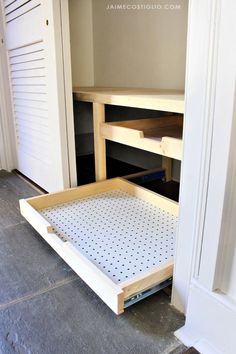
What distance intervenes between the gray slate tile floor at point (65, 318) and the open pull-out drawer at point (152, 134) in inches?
17.7

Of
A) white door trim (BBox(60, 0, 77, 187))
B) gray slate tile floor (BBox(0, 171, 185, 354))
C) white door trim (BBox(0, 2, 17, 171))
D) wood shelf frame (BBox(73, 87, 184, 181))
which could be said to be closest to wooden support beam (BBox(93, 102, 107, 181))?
wood shelf frame (BBox(73, 87, 184, 181))

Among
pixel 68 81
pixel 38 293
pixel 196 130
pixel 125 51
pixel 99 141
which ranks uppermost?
pixel 125 51

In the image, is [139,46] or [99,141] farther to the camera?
[139,46]

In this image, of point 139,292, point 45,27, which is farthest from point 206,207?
point 45,27

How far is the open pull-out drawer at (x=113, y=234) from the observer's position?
2.50 ft

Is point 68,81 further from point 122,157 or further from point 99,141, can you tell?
point 122,157

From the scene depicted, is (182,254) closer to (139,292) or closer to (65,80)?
(139,292)

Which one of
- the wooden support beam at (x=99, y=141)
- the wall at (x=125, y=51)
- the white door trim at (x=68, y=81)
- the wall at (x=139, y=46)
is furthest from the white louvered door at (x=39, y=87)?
the wall at (x=139, y=46)

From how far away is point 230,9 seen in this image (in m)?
0.51

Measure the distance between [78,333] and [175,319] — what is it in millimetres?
242

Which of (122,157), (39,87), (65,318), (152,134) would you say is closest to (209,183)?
(65,318)

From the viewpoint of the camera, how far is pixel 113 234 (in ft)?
3.43

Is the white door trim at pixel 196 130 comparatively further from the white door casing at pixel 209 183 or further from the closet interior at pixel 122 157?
the closet interior at pixel 122 157

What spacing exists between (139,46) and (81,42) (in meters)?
0.43
